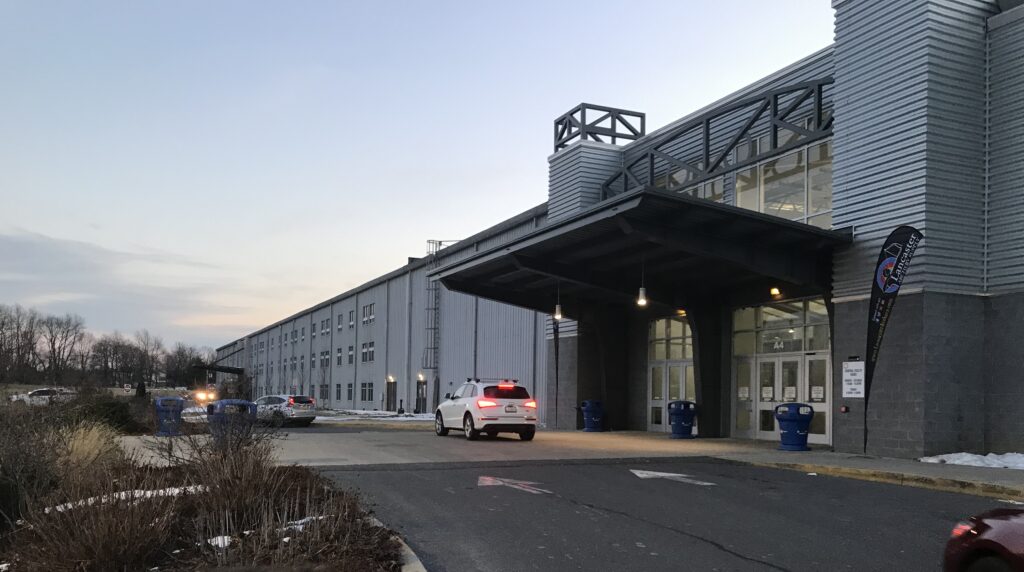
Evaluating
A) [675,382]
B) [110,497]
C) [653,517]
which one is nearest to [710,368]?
[675,382]

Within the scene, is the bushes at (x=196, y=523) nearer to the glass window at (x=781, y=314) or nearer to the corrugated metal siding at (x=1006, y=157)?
the corrugated metal siding at (x=1006, y=157)

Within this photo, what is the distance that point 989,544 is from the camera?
5.58 m

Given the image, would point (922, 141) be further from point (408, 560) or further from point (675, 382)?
point (408, 560)

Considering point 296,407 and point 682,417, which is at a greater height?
point 682,417

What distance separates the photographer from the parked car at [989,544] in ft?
17.7

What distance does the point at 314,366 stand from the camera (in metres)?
76.6

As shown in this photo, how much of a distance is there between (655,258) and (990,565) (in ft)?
58.1

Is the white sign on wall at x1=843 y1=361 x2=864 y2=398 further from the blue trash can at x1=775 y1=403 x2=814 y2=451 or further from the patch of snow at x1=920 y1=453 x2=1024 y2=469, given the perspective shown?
the patch of snow at x1=920 y1=453 x2=1024 y2=469

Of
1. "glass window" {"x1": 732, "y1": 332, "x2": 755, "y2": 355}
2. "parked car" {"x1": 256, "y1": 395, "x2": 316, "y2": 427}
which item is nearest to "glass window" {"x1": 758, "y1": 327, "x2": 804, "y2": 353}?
"glass window" {"x1": 732, "y1": 332, "x2": 755, "y2": 355}

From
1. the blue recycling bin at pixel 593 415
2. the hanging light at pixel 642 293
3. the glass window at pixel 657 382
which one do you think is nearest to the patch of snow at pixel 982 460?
the hanging light at pixel 642 293

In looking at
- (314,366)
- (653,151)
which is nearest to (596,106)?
(653,151)

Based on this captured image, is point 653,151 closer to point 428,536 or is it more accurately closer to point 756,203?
point 756,203

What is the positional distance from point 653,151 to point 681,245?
8.53 meters

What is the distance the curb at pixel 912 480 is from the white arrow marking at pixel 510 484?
18.5ft
